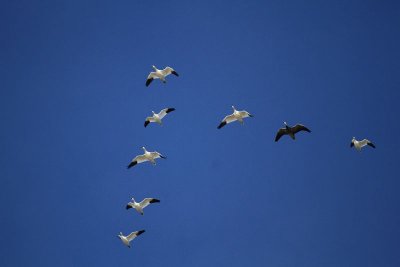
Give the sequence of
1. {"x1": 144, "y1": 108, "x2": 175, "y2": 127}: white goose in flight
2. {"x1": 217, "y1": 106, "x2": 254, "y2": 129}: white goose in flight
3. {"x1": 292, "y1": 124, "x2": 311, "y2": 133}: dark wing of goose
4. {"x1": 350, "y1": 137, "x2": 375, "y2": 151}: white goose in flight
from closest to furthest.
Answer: {"x1": 292, "y1": 124, "x2": 311, "y2": 133}: dark wing of goose
{"x1": 217, "y1": 106, "x2": 254, "y2": 129}: white goose in flight
{"x1": 350, "y1": 137, "x2": 375, "y2": 151}: white goose in flight
{"x1": 144, "y1": 108, "x2": 175, "y2": 127}: white goose in flight

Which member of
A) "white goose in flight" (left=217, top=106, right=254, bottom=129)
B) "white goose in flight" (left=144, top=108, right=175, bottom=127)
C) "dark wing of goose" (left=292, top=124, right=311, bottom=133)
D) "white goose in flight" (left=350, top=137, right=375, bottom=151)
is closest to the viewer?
"dark wing of goose" (left=292, top=124, right=311, bottom=133)

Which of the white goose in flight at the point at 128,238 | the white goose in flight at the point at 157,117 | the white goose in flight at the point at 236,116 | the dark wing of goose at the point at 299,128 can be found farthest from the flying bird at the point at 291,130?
the white goose in flight at the point at 128,238

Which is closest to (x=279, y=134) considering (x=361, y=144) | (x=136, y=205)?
(x=361, y=144)

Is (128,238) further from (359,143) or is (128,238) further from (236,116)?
(359,143)

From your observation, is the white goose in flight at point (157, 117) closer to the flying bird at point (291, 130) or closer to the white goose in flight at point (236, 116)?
the white goose in flight at point (236, 116)

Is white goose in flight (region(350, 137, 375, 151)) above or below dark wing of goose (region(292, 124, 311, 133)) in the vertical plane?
above

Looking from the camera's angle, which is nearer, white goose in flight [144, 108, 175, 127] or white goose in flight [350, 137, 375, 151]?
white goose in flight [350, 137, 375, 151]

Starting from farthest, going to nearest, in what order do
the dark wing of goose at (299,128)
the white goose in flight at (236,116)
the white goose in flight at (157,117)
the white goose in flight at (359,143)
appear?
1. the white goose in flight at (157,117)
2. the white goose in flight at (359,143)
3. the white goose in flight at (236,116)
4. the dark wing of goose at (299,128)

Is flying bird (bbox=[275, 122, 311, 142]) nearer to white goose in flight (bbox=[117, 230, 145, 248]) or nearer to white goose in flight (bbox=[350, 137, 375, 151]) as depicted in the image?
white goose in flight (bbox=[350, 137, 375, 151])

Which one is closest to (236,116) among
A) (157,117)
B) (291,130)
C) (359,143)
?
(291,130)

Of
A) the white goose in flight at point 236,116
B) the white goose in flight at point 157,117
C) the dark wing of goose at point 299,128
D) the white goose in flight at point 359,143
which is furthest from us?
the white goose in flight at point 157,117

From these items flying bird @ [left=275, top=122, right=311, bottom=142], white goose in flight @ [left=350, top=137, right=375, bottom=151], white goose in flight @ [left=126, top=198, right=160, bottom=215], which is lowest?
white goose in flight @ [left=126, top=198, right=160, bottom=215]

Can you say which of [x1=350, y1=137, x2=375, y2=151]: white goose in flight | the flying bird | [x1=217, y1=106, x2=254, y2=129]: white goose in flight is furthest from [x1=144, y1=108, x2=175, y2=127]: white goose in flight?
[x1=350, y1=137, x2=375, y2=151]: white goose in flight

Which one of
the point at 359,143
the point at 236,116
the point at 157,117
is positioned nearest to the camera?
the point at 236,116
